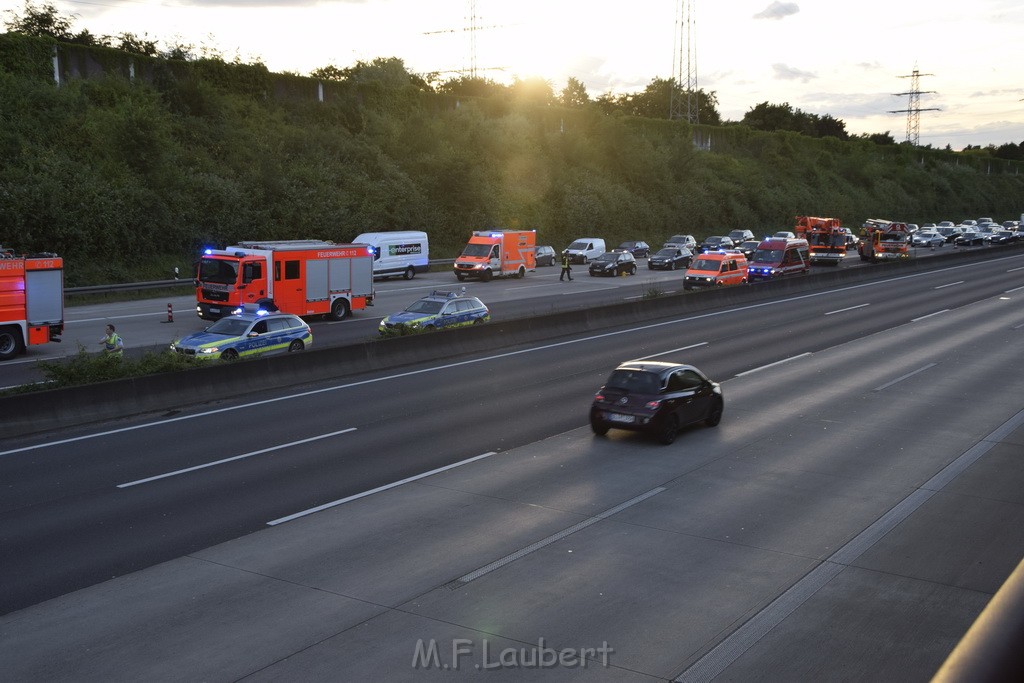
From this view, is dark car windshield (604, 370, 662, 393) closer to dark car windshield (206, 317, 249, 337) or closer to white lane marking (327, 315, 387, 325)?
dark car windshield (206, 317, 249, 337)

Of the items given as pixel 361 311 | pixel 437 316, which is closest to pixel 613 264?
pixel 361 311

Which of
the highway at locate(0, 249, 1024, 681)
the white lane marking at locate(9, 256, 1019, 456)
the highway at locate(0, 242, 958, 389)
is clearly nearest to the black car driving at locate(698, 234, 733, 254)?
the highway at locate(0, 242, 958, 389)

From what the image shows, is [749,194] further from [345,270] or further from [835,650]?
[835,650]

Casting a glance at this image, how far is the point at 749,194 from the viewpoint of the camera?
103938 mm

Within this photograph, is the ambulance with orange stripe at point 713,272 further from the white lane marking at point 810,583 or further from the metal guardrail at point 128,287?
the white lane marking at point 810,583

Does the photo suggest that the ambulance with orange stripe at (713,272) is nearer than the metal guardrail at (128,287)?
No

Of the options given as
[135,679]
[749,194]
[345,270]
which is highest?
[749,194]

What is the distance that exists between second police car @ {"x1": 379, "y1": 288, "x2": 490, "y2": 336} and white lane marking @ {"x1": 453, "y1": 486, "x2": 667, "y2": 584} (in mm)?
15521

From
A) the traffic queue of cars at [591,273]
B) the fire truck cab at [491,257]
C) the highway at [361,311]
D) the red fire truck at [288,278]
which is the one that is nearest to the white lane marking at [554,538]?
the traffic queue of cars at [591,273]

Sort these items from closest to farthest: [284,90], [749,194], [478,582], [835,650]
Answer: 1. [835,650]
2. [478,582]
3. [284,90]
4. [749,194]

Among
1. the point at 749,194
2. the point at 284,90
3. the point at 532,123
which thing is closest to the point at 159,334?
the point at 284,90

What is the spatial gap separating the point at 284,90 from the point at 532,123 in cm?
2548

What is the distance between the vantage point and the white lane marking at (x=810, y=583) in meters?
9.27

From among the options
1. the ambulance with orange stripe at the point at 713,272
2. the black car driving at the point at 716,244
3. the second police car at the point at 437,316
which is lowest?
the second police car at the point at 437,316
